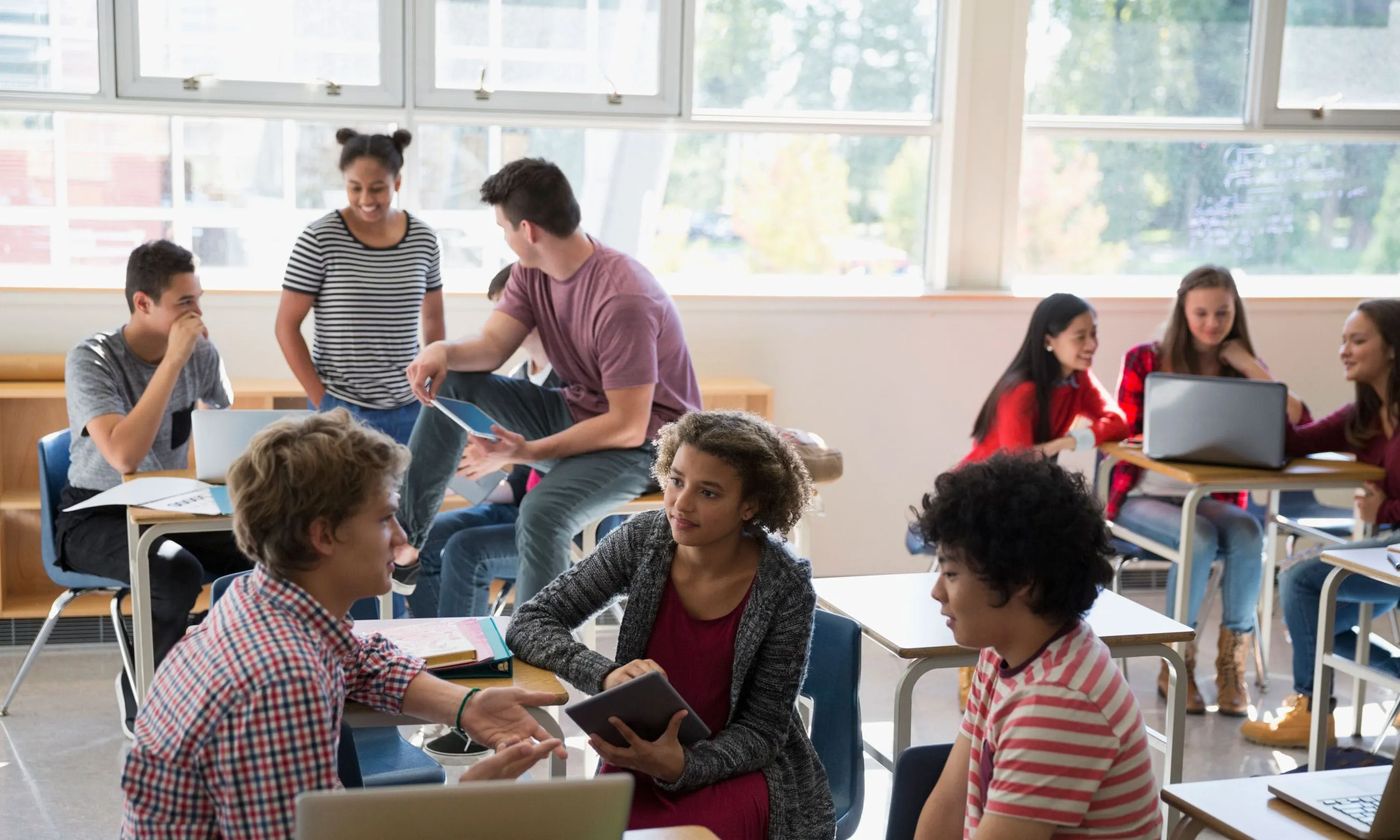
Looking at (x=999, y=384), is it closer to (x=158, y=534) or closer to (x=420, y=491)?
(x=420, y=491)

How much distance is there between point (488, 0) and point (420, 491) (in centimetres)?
214

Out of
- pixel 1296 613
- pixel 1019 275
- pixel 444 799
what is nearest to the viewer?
pixel 444 799

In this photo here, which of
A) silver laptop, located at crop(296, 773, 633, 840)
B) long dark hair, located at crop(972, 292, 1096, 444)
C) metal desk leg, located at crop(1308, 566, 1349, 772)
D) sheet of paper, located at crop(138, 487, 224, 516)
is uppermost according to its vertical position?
long dark hair, located at crop(972, 292, 1096, 444)

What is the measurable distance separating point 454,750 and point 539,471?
71 cm

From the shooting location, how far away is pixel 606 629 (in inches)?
179

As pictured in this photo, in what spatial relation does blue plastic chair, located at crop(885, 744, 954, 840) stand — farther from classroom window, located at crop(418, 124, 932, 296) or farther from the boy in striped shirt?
classroom window, located at crop(418, 124, 932, 296)

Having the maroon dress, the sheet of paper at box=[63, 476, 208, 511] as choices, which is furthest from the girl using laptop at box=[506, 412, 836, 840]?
the sheet of paper at box=[63, 476, 208, 511]

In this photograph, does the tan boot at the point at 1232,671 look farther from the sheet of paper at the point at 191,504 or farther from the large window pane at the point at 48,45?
the large window pane at the point at 48,45

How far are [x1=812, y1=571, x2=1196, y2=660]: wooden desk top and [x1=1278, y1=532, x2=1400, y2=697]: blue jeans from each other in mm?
1146

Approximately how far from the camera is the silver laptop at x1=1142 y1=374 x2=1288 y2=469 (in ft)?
12.0

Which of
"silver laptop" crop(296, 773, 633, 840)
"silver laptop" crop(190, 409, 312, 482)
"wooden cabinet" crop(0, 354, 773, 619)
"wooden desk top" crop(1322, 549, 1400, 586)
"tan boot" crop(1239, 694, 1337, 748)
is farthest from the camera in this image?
"wooden cabinet" crop(0, 354, 773, 619)

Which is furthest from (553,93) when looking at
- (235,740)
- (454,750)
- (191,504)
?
(235,740)

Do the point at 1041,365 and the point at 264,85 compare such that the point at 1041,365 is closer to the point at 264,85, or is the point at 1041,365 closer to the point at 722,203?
the point at 722,203

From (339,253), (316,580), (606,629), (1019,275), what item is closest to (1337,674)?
(1019,275)
